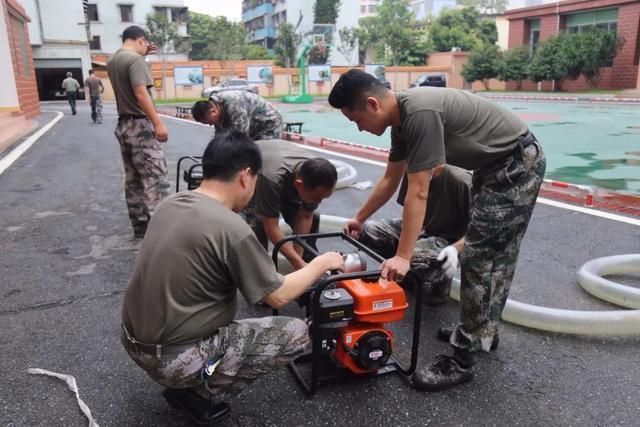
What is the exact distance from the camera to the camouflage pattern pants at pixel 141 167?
4.61 m

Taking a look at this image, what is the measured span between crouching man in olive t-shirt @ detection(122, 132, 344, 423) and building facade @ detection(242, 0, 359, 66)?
180ft

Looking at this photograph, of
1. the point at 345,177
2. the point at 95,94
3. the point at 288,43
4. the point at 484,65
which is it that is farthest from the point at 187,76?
the point at 345,177

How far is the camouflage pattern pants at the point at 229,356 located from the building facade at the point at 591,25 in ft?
107

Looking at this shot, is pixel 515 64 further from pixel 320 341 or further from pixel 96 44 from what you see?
pixel 320 341

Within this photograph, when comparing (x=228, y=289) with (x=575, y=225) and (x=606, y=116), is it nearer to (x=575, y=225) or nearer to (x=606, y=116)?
(x=575, y=225)

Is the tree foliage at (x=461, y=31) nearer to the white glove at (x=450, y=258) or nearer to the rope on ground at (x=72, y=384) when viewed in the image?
the white glove at (x=450, y=258)

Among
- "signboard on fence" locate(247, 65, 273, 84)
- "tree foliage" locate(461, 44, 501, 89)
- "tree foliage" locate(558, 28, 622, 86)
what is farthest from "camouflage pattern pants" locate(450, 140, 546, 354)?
"tree foliage" locate(461, 44, 501, 89)

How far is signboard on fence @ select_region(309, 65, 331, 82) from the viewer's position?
36.3 m

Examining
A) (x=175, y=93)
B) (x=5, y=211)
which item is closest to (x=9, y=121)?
(x=5, y=211)

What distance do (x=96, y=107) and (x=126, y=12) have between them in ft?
103

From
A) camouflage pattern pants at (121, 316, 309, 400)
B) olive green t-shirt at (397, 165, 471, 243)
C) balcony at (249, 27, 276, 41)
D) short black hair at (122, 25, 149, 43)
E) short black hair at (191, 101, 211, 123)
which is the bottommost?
camouflage pattern pants at (121, 316, 309, 400)

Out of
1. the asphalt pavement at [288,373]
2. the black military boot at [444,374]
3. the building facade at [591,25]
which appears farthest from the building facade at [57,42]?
the black military boot at [444,374]

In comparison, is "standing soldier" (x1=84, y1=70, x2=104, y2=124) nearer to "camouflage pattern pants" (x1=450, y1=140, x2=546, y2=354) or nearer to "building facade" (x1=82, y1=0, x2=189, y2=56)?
"camouflage pattern pants" (x1=450, y1=140, x2=546, y2=354)

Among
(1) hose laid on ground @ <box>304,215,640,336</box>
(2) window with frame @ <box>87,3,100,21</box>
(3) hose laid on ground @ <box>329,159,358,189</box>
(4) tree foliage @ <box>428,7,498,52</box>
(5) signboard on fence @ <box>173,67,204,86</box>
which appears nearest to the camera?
(1) hose laid on ground @ <box>304,215,640,336</box>
